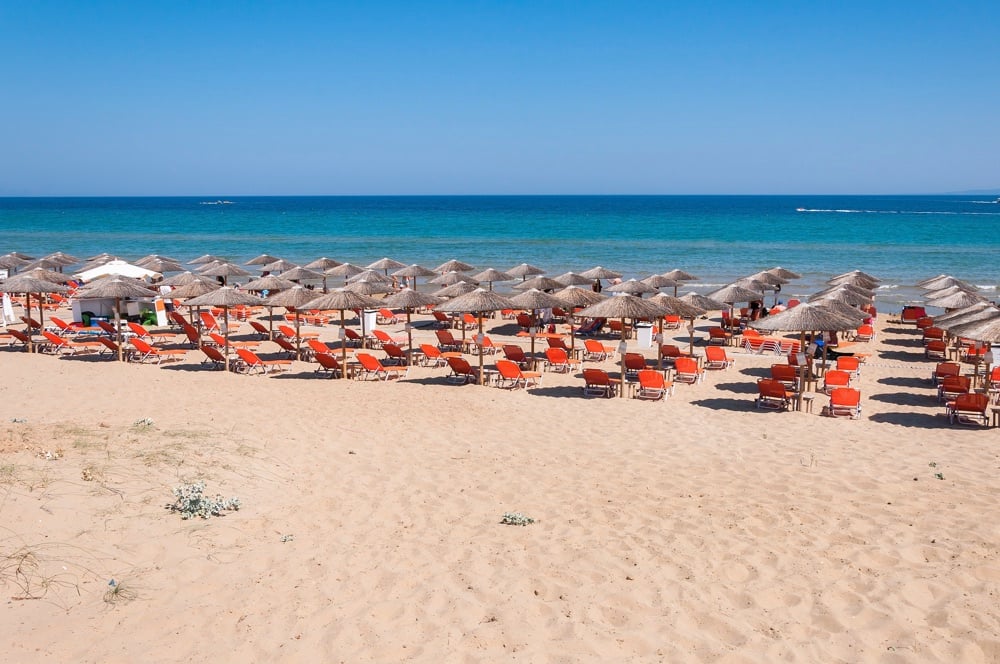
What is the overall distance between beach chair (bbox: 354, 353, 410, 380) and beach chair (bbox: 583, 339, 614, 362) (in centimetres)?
383

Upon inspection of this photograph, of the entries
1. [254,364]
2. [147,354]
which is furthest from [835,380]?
[147,354]

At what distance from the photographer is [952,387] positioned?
12484 millimetres

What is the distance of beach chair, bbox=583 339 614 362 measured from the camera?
1609 centimetres

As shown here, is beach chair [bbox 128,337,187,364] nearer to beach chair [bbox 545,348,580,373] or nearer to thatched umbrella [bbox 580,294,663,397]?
beach chair [bbox 545,348,580,373]

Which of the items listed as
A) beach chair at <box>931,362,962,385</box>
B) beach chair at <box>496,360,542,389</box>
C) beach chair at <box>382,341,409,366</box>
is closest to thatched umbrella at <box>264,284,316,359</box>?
beach chair at <box>382,341,409,366</box>

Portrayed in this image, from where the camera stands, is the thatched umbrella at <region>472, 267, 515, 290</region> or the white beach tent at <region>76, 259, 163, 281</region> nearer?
the thatched umbrella at <region>472, 267, 515, 290</region>

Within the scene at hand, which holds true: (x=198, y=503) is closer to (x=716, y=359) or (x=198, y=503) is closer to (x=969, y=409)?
(x=969, y=409)

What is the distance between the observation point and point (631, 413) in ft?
38.3

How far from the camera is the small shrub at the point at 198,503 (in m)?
6.77

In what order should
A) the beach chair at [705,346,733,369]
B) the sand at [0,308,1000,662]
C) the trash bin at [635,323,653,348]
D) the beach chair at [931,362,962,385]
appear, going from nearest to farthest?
the sand at [0,308,1000,662] → the beach chair at [931,362,962,385] → the beach chair at [705,346,733,369] → the trash bin at [635,323,653,348]

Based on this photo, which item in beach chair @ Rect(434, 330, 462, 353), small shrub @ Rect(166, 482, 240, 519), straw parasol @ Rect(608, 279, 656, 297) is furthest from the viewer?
straw parasol @ Rect(608, 279, 656, 297)

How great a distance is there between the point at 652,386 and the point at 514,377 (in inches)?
93.1

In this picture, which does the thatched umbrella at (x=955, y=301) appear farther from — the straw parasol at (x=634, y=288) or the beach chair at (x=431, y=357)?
the beach chair at (x=431, y=357)

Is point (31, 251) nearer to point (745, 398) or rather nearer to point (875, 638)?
point (745, 398)
